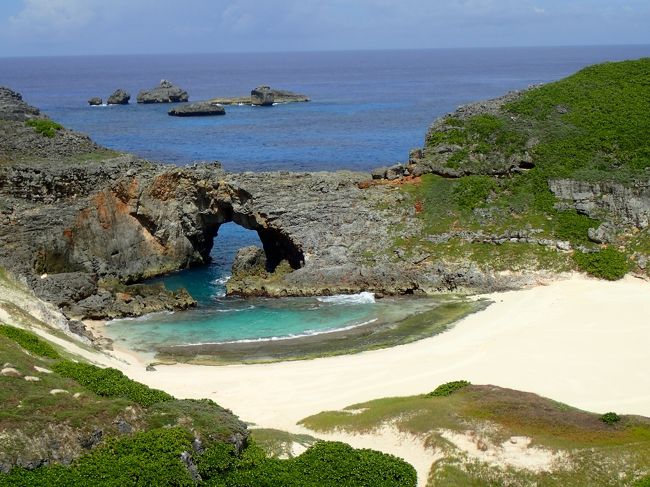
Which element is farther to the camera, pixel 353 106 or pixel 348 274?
pixel 353 106

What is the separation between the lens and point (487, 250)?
58.2m

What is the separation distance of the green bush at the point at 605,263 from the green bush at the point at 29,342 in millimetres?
36951

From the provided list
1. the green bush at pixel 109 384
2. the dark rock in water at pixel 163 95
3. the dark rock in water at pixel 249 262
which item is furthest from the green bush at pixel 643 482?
the dark rock in water at pixel 163 95

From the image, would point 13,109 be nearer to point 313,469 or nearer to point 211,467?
point 211,467

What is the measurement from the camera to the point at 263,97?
186375 millimetres

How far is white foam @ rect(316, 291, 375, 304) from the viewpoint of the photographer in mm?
54062

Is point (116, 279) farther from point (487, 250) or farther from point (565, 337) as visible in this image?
point (565, 337)

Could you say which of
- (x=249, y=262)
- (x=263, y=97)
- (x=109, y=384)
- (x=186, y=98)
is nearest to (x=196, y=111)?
(x=263, y=97)

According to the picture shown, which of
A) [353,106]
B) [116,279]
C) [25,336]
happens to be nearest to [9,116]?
[116,279]

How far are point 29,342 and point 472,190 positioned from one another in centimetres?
3912

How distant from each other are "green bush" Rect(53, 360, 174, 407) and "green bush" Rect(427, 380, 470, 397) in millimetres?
11542

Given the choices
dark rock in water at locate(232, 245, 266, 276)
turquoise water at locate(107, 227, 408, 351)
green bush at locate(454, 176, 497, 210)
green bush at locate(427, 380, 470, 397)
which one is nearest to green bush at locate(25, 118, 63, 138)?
dark rock in water at locate(232, 245, 266, 276)

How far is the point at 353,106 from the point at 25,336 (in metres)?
144

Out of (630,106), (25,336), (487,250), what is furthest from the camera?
(630,106)
